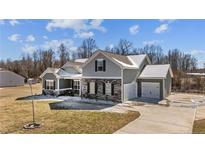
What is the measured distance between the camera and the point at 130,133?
307 inches

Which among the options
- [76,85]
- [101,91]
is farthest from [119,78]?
[76,85]

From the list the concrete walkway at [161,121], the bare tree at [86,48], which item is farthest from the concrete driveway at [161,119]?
the bare tree at [86,48]

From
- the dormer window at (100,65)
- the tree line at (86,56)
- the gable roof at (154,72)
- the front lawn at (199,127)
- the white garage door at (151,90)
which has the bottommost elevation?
the front lawn at (199,127)

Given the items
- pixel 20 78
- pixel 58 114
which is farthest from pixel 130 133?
pixel 20 78

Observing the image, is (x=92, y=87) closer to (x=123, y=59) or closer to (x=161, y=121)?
(x=123, y=59)

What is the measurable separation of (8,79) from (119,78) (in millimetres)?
22723

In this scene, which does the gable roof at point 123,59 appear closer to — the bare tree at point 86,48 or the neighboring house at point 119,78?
the neighboring house at point 119,78

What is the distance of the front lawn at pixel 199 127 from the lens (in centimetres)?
801

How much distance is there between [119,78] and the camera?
46.9 ft

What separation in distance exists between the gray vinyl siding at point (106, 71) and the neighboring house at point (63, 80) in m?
1.98

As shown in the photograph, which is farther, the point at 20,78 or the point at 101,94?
the point at 20,78

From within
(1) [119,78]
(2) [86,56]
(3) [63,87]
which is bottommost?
(3) [63,87]
